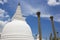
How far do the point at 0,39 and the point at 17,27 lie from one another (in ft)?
6.55

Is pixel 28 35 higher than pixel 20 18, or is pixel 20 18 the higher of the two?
pixel 20 18

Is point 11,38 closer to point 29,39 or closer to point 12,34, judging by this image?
point 12,34

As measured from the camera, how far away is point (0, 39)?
2103 cm

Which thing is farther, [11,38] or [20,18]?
[20,18]

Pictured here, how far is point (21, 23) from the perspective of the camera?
21.0 meters

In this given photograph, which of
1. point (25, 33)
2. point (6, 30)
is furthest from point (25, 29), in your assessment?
point (6, 30)

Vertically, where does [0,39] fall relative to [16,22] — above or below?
below

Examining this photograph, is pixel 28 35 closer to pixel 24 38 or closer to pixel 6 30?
pixel 24 38

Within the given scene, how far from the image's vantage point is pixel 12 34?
20.2 meters

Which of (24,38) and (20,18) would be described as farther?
(20,18)

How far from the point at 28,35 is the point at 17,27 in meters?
1.20

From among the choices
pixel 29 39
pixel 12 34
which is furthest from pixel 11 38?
pixel 29 39

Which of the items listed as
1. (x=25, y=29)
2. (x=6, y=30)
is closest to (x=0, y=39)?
(x=6, y=30)

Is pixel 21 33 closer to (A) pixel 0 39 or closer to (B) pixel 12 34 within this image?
(B) pixel 12 34
